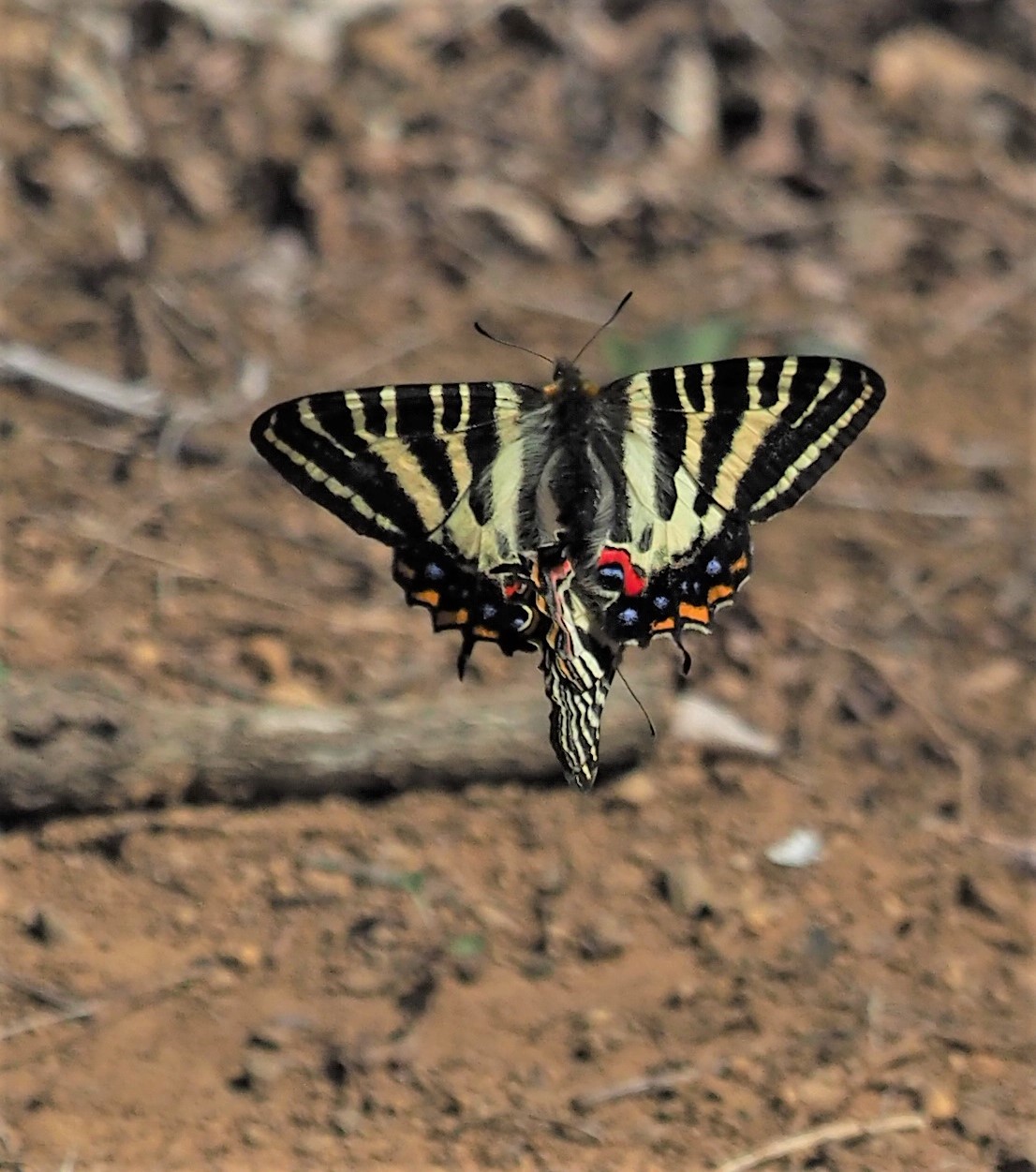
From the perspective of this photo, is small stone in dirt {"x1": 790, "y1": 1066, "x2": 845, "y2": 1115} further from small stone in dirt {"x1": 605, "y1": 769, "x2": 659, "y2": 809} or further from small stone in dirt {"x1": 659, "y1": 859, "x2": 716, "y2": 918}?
small stone in dirt {"x1": 605, "y1": 769, "x2": 659, "y2": 809}

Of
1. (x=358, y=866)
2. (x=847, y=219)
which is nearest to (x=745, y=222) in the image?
(x=847, y=219)

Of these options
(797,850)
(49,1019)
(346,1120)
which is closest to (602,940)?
(797,850)

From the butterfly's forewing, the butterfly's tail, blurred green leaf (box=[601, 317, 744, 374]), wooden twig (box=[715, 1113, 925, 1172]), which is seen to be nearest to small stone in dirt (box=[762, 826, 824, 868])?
wooden twig (box=[715, 1113, 925, 1172])

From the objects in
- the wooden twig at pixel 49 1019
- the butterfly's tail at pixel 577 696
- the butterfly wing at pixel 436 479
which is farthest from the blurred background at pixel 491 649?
the butterfly wing at pixel 436 479

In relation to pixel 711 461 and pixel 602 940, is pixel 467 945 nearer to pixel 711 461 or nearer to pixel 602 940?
pixel 602 940

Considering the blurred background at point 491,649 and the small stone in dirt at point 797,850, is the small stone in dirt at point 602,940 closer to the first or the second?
the blurred background at point 491,649

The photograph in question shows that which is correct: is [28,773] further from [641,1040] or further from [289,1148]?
[641,1040]
